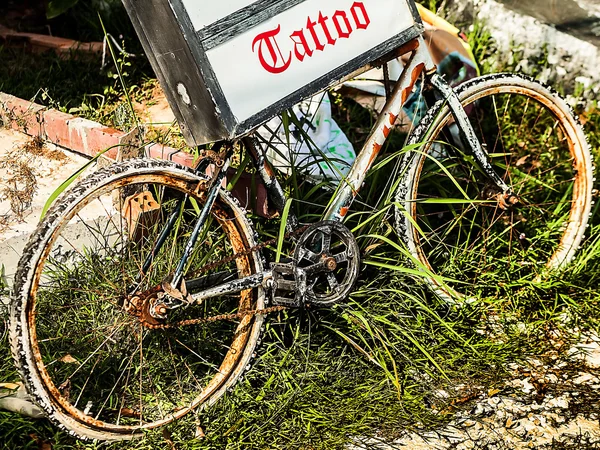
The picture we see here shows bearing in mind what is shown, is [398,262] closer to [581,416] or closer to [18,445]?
[581,416]

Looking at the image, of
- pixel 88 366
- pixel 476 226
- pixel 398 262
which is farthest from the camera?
pixel 476 226

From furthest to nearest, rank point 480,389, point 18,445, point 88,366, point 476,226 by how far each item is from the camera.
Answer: point 476,226, point 480,389, point 88,366, point 18,445

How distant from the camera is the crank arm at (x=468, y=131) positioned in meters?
3.08

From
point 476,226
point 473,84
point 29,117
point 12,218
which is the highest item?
point 29,117

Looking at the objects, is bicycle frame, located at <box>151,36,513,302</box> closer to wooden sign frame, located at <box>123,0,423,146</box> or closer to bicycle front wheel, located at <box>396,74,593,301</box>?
bicycle front wheel, located at <box>396,74,593,301</box>

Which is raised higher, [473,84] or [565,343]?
[473,84]

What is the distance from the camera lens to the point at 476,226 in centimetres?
377

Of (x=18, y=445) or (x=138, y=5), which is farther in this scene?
(x=18, y=445)

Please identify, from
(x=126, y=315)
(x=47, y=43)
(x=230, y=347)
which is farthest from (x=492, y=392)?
(x=47, y=43)

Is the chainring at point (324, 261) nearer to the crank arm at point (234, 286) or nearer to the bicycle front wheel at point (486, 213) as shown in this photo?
the crank arm at point (234, 286)

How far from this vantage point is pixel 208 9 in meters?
2.41

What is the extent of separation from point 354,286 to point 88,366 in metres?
0.98

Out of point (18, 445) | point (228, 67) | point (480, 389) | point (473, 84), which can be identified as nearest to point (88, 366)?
point (18, 445)

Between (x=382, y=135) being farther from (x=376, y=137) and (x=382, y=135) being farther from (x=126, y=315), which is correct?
(x=126, y=315)
